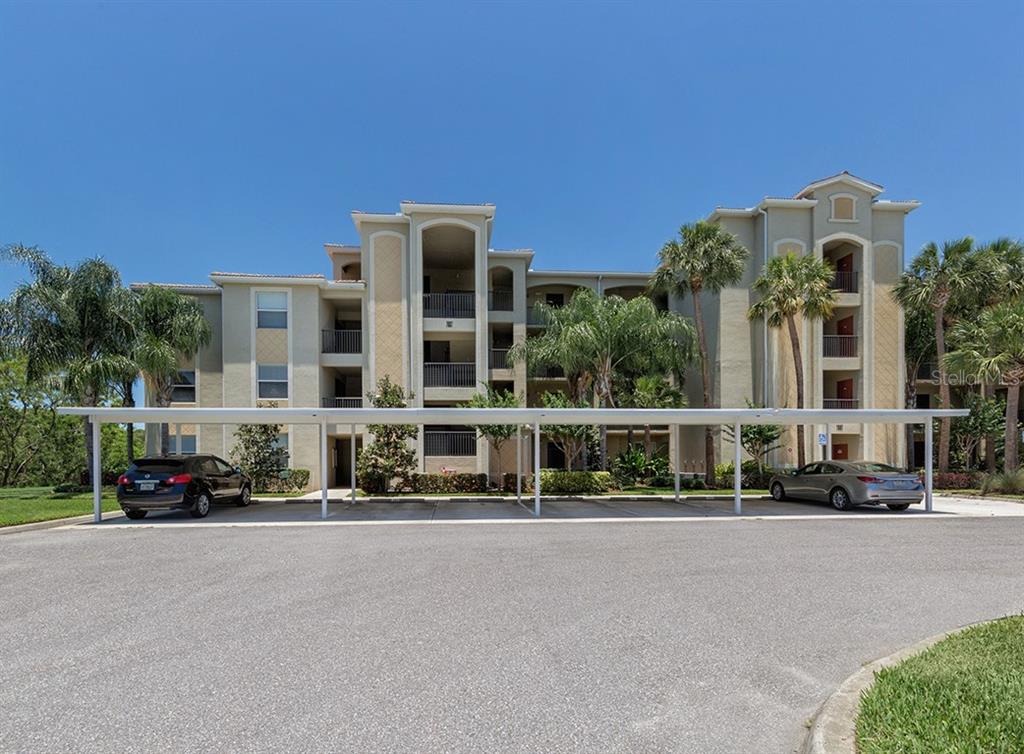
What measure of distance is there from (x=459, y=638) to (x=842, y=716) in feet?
10.1

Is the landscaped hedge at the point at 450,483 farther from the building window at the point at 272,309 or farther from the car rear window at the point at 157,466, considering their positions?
Answer: the car rear window at the point at 157,466

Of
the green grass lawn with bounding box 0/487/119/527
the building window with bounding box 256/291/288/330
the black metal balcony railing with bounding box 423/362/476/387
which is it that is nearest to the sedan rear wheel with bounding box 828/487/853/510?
the black metal balcony railing with bounding box 423/362/476/387

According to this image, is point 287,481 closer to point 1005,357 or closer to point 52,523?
point 52,523

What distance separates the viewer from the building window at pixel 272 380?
82.7ft

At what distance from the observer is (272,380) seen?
82.9 ft

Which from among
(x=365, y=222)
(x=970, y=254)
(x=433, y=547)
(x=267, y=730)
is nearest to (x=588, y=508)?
(x=433, y=547)

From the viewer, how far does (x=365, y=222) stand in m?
25.9

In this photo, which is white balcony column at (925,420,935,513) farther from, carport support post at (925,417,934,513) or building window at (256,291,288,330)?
building window at (256,291,288,330)

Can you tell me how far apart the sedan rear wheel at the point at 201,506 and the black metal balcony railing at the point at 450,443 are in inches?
416

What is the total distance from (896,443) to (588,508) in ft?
56.2

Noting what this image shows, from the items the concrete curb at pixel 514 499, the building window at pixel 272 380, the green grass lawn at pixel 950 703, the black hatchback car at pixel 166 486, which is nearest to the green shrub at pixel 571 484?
the concrete curb at pixel 514 499

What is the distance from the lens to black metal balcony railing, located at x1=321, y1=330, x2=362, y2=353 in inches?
1037

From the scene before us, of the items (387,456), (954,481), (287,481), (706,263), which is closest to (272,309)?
(287,481)

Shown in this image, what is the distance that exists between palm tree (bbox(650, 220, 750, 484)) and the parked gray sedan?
7.00 metres
